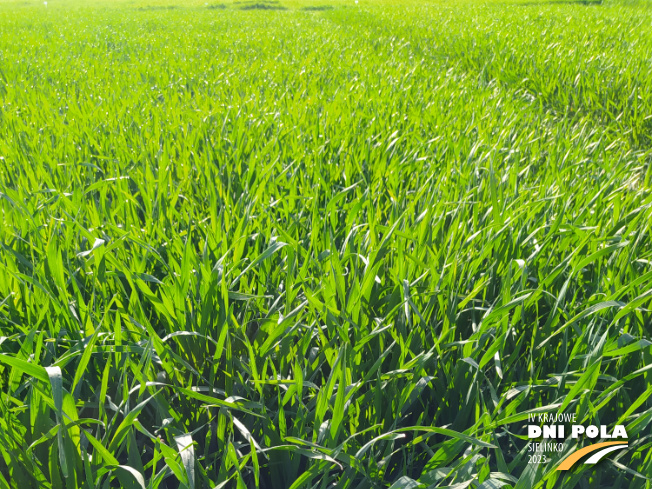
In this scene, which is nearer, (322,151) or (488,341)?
(488,341)

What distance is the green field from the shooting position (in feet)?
2.79

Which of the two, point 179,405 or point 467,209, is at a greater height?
point 467,209

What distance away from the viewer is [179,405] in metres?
1.08

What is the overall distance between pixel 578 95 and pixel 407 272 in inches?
156

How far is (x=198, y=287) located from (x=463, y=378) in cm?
66

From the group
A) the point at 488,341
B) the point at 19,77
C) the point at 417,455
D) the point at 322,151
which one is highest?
the point at 19,77

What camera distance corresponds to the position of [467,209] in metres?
1.65

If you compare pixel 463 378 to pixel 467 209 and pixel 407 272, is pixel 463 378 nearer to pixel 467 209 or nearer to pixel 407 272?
pixel 407 272

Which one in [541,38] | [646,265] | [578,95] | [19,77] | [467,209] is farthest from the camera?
[541,38]

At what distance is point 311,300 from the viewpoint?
1012mm

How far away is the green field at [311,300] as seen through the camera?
0.85 m

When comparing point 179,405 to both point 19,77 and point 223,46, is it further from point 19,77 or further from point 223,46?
point 223,46

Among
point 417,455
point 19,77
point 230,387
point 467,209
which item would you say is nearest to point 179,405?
point 230,387

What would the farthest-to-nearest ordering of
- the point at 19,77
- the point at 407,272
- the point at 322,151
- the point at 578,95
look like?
the point at 19,77 < the point at 578,95 < the point at 322,151 < the point at 407,272
